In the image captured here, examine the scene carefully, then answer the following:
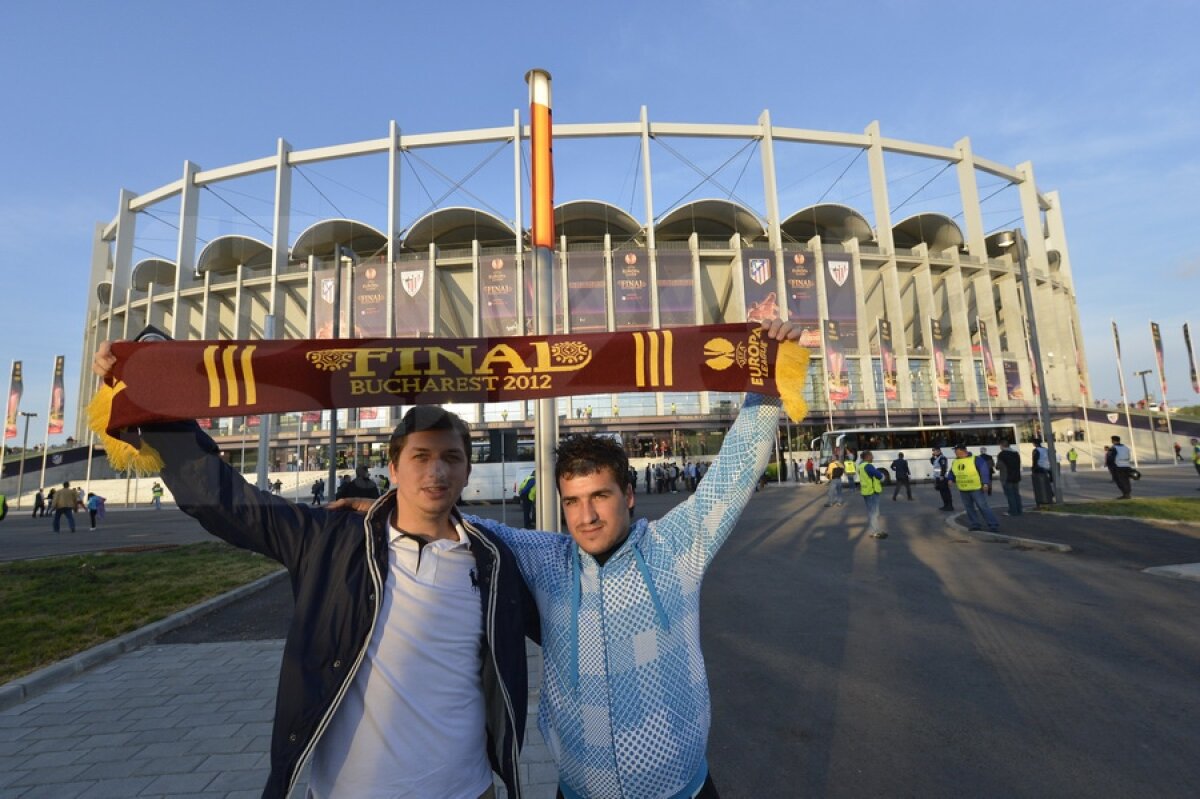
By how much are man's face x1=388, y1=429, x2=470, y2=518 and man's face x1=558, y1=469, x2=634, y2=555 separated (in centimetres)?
42

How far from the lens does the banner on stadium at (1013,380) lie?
42.7 metres

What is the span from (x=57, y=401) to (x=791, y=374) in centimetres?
5520

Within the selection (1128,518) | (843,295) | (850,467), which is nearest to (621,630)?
(1128,518)

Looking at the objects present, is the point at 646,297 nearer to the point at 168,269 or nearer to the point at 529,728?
the point at 529,728

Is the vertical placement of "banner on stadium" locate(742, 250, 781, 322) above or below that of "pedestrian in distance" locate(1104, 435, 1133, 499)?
above

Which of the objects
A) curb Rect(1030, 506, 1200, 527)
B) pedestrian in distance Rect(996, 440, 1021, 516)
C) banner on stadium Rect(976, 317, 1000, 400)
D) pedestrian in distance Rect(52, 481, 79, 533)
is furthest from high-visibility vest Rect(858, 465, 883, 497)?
banner on stadium Rect(976, 317, 1000, 400)

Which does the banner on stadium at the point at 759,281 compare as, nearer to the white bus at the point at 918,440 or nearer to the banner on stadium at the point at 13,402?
the white bus at the point at 918,440

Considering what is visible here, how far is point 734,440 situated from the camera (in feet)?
6.66

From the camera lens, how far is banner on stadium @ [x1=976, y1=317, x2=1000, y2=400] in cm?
4012

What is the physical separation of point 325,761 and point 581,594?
94cm

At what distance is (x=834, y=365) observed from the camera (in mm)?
35281

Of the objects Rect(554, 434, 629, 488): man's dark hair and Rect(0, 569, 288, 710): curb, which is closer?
Rect(554, 434, 629, 488): man's dark hair

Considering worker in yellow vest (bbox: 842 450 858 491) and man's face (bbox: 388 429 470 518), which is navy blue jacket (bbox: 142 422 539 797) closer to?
man's face (bbox: 388 429 470 518)

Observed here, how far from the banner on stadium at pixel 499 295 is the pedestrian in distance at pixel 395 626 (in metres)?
37.2
